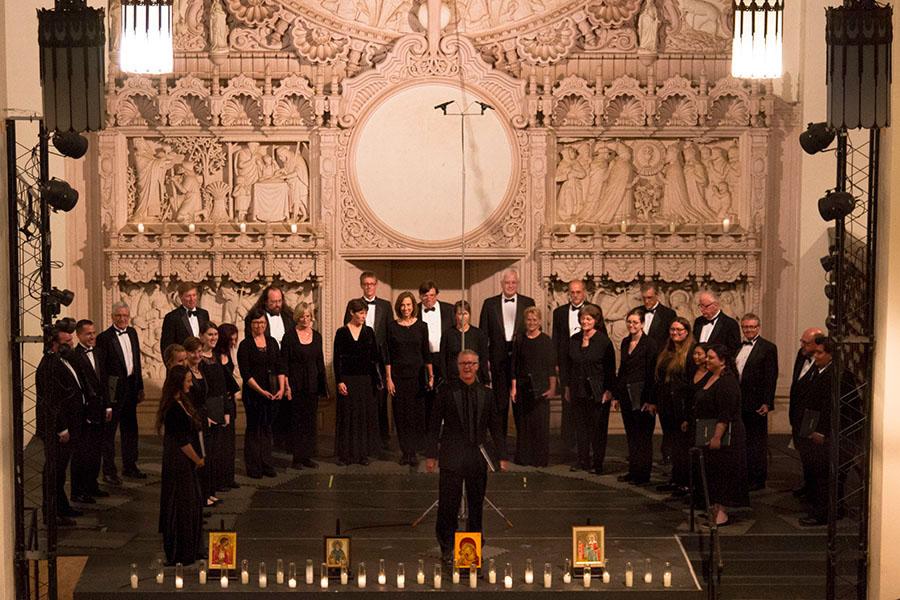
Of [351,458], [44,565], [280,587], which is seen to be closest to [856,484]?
[351,458]

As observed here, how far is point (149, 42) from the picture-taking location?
10.2 m

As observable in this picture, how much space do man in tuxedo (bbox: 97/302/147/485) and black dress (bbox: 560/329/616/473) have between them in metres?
3.63

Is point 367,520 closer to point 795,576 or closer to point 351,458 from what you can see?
point 351,458

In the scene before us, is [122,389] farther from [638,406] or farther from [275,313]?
[638,406]

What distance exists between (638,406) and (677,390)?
64 cm

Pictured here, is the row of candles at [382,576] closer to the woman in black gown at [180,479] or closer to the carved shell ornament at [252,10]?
the woman in black gown at [180,479]

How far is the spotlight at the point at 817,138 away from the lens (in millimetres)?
9062

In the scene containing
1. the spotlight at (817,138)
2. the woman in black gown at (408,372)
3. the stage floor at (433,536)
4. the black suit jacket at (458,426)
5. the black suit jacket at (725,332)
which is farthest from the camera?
the woman in black gown at (408,372)

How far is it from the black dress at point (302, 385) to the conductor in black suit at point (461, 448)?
2.93 m

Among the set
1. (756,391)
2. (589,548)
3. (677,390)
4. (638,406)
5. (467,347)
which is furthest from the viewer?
(467,347)

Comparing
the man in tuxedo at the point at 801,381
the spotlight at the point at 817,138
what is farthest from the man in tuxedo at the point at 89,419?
the spotlight at the point at 817,138

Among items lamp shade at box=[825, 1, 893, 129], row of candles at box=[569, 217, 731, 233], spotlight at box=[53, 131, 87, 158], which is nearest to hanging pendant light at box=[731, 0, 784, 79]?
lamp shade at box=[825, 1, 893, 129]

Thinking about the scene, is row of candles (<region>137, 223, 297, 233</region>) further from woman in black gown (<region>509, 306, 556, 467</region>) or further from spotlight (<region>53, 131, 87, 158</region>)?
spotlight (<region>53, 131, 87, 158</region>)

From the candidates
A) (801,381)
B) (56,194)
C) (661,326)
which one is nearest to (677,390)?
(801,381)
